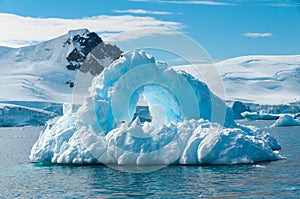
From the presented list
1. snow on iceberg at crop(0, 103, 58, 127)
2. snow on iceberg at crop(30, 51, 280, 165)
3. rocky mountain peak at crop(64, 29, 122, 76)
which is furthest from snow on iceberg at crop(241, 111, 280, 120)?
snow on iceberg at crop(30, 51, 280, 165)

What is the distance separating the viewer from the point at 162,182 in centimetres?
1995

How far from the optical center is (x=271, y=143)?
31.3 meters

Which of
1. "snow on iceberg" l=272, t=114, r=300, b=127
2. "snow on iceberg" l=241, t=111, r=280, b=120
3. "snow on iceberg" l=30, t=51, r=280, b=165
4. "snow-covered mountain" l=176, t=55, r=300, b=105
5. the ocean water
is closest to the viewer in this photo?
the ocean water

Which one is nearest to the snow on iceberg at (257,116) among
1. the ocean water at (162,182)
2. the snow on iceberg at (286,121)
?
the snow on iceberg at (286,121)

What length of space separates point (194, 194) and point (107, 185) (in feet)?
12.4

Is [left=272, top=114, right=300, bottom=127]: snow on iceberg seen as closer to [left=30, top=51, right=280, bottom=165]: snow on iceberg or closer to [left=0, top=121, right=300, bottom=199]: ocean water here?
[left=30, top=51, right=280, bottom=165]: snow on iceberg

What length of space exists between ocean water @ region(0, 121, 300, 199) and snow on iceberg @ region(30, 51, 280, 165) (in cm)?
84

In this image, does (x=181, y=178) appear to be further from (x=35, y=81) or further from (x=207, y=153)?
(x=35, y=81)

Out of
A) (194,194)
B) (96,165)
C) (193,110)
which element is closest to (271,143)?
(193,110)

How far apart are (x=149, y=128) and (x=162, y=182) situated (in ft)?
19.5

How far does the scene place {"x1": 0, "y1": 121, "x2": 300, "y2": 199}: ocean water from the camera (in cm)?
1770

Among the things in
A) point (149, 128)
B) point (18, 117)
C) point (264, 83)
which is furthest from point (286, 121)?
point (264, 83)

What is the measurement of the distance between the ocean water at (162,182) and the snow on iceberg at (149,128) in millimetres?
841

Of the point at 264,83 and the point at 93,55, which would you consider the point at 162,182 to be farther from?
the point at 264,83
